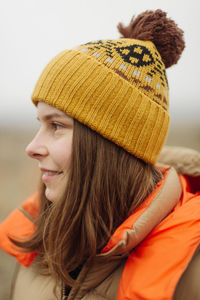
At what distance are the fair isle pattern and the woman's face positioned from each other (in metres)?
0.41

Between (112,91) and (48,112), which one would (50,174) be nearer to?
(48,112)

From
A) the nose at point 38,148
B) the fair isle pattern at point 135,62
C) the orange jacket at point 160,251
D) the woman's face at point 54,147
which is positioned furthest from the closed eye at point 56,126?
the orange jacket at point 160,251

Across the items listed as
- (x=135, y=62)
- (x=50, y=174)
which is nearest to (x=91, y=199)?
(x=50, y=174)

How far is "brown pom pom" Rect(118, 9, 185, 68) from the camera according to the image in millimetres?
1609

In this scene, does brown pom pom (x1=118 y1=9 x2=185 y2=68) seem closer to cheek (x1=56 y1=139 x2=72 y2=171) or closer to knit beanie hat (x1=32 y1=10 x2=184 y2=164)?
knit beanie hat (x1=32 y1=10 x2=184 y2=164)

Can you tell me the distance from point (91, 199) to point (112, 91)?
0.62 metres

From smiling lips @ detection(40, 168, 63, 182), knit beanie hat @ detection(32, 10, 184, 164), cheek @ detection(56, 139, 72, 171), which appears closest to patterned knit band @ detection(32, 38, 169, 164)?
knit beanie hat @ detection(32, 10, 184, 164)

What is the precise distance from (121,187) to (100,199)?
0.14m

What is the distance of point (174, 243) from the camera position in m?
1.17

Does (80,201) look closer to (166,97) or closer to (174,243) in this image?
(174,243)

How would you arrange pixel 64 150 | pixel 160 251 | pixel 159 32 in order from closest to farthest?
pixel 160 251
pixel 64 150
pixel 159 32

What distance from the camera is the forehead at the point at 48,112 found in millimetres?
1387

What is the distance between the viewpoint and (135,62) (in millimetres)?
1458

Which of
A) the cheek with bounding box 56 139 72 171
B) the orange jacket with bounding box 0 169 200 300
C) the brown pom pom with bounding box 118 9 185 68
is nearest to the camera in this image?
the orange jacket with bounding box 0 169 200 300
